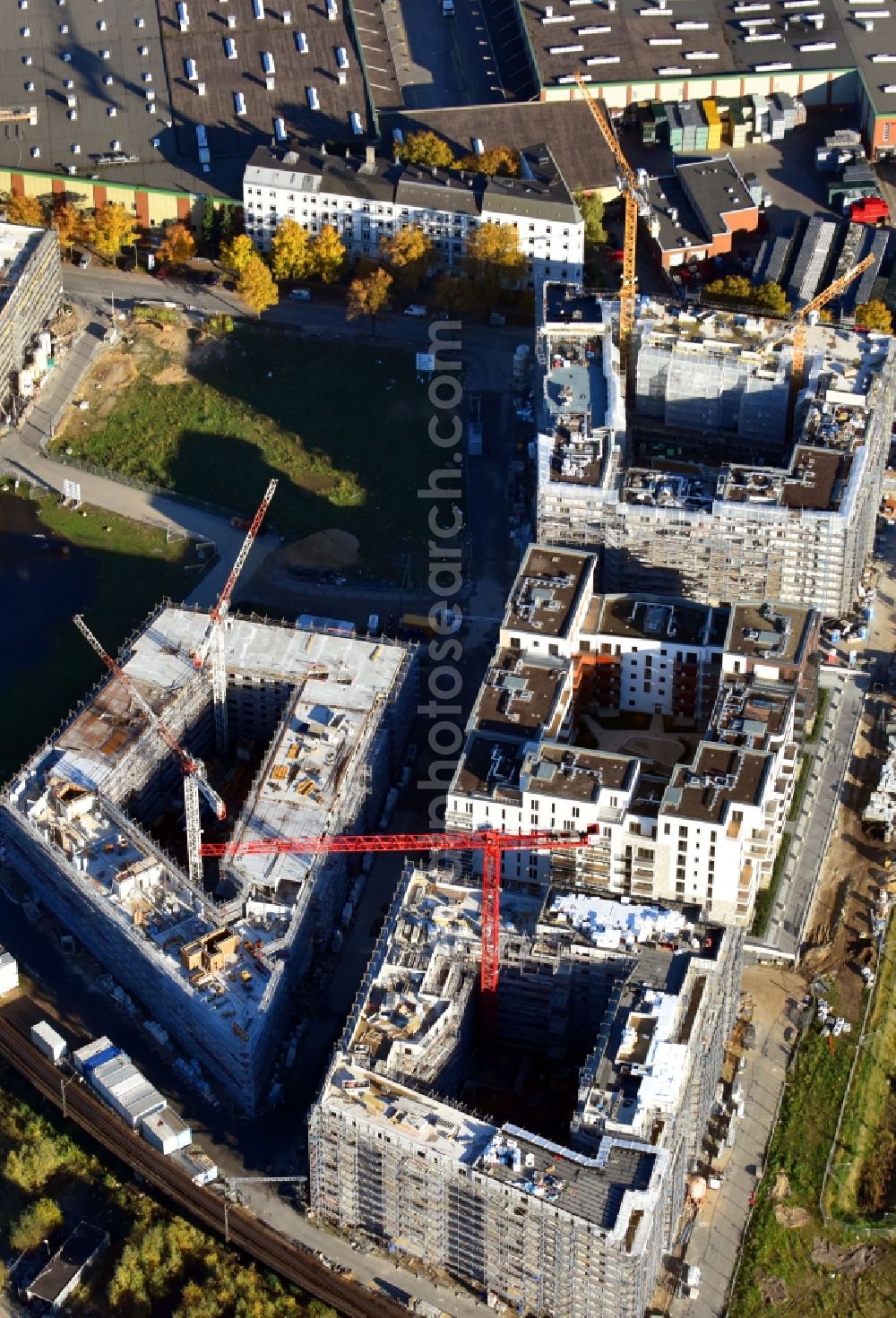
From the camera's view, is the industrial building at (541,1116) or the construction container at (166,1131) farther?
the construction container at (166,1131)

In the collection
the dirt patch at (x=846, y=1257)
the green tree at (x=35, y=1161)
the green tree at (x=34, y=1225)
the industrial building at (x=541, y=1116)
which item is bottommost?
the dirt patch at (x=846, y=1257)

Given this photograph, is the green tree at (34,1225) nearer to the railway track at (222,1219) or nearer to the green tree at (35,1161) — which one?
the green tree at (35,1161)

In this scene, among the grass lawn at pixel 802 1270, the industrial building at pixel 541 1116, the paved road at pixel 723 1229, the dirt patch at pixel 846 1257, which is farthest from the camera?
the dirt patch at pixel 846 1257

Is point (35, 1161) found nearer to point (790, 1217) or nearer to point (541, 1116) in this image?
point (541, 1116)

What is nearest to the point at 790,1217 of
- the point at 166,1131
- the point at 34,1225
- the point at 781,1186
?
the point at 781,1186

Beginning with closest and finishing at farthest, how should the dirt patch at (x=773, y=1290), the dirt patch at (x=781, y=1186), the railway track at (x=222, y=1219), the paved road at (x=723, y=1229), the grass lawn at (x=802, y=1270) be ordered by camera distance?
the railway track at (x=222, y=1219) < the paved road at (x=723, y=1229) < the grass lawn at (x=802, y=1270) < the dirt patch at (x=773, y=1290) < the dirt patch at (x=781, y=1186)

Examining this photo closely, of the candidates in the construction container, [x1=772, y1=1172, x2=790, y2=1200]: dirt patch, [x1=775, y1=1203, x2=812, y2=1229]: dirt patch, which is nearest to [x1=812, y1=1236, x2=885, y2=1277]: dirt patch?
[x1=775, y1=1203, x2=812, y2=1229]: dirt patch

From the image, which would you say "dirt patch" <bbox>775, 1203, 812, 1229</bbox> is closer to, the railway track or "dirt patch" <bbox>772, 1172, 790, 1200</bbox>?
"dirt patch" <bbox>772, 1172, 790, 1200</bbox>

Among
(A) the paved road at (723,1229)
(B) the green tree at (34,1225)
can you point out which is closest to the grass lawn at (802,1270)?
(A) the paved road at (723,1229)
